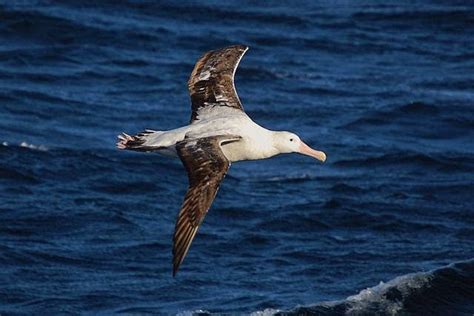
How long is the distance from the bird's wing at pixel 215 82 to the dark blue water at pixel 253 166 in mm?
2935

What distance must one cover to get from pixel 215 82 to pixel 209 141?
208 cm

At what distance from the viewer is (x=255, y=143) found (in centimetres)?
1300

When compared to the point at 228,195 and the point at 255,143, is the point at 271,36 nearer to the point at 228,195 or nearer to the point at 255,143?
the point at 228,195

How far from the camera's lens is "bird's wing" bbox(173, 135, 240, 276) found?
11234 millimetres

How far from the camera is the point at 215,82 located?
14.3 m

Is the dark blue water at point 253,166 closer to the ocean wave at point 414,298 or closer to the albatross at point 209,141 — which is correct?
the ocean wave at point 414,298

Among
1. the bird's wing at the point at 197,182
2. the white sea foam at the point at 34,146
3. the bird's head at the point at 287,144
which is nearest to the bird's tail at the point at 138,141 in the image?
the bird's wing at the point at 197,182

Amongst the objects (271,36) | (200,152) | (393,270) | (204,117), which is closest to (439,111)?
(271,36)

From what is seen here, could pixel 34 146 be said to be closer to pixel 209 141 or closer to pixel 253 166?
pixel 253 166

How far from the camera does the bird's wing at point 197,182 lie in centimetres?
1123

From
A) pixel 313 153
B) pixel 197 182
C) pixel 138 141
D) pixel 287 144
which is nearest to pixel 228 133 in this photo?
pixel 287 144

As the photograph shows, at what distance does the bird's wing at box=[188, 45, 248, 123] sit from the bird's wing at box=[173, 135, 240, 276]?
5.05ft

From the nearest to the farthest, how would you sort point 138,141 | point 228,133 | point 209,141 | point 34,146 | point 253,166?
point 209,141, point 228,133, point 138,141, point 34,146, point 253,166

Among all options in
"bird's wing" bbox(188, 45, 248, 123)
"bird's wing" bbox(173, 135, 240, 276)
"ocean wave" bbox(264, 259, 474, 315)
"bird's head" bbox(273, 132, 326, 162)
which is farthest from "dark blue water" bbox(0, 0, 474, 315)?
"bird's wing" bbox(173, 135, 240, 276)
